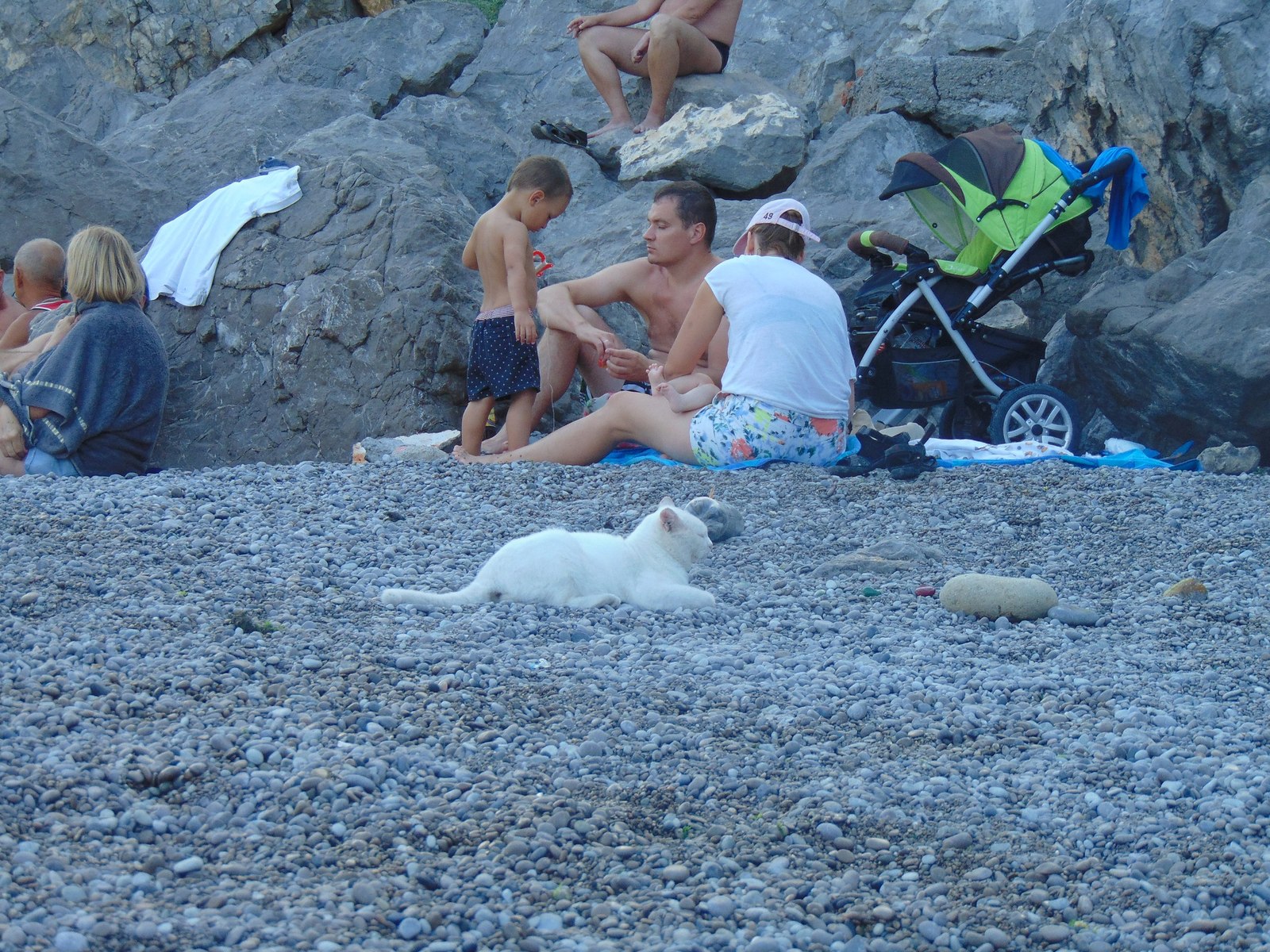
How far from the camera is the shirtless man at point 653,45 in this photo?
32.5 ft

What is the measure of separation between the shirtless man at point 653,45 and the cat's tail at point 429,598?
283 inches

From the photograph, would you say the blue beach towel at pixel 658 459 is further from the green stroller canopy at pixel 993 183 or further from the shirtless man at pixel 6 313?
the shirtless man at pixel 6 313

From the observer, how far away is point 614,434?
244 inches

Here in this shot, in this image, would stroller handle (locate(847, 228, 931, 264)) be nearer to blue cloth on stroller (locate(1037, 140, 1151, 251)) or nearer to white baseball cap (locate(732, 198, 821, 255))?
blue cloth on stroller (locate(1037, 140, 1151, 251))

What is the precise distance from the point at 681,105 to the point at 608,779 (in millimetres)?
8737

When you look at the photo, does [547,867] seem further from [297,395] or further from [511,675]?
[297,395]

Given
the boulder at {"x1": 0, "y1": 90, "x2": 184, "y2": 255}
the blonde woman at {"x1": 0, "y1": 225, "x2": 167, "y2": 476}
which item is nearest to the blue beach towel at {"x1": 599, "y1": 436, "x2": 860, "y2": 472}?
the blonde woman at {"x1": 0, "y1": 225, "x2": 167, "y2": 476}

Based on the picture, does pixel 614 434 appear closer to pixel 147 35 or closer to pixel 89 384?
pixel 89 384

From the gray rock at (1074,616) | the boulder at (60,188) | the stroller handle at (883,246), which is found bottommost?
the gray rock at (1074,616)

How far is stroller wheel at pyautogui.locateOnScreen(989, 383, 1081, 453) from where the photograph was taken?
6.89 metres

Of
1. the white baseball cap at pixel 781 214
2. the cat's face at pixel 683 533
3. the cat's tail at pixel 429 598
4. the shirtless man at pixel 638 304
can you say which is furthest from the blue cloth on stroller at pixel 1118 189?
the cat's tail at pixel 429 598

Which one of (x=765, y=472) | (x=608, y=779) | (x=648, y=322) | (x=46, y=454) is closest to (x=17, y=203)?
(x=46, y=454)

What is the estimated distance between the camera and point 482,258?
22.1 ft

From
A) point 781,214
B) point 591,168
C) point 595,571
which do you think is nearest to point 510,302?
point 781,214
